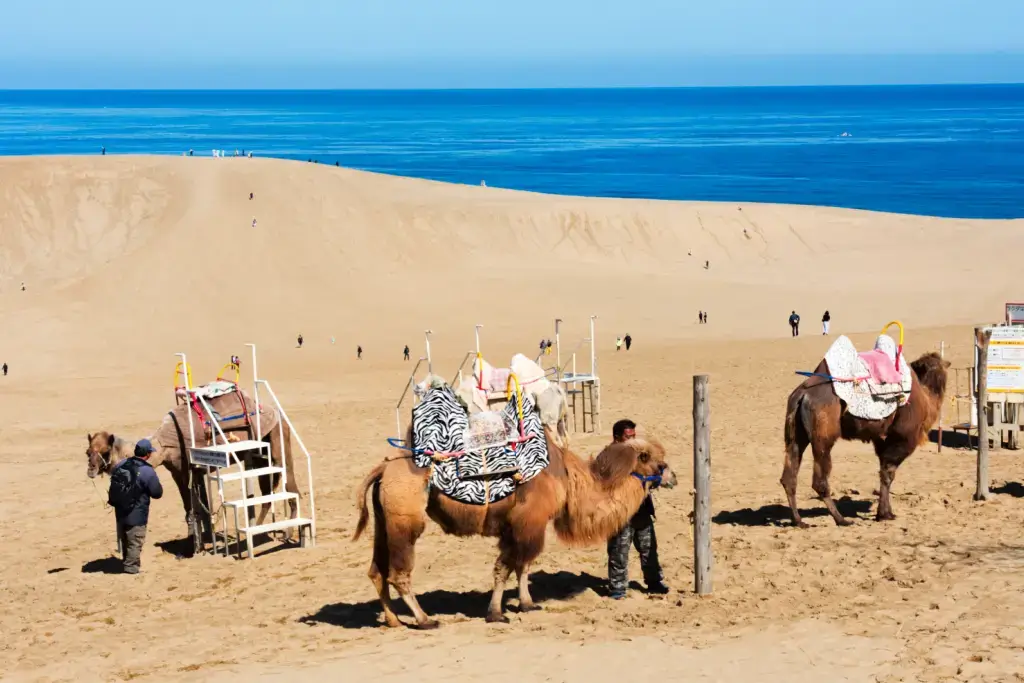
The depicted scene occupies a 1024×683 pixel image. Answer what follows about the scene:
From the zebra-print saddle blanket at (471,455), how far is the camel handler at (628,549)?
85cm

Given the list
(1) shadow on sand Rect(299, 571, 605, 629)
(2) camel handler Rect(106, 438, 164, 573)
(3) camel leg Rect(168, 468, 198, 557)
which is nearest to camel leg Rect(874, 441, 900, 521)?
(1) shadow on sand Rect(299, 571, 605, 629)

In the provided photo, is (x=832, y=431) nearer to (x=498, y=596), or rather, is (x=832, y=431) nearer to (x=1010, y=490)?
(x=1010, y=490)

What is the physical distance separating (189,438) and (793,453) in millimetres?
6453

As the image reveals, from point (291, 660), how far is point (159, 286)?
1466 inches

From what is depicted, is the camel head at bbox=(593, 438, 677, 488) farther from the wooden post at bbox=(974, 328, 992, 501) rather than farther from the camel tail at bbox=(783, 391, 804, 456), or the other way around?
the wooden post at bbox=(974, 328, 992, 501)

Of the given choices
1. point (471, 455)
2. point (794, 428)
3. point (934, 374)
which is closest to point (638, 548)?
point (471, 455)

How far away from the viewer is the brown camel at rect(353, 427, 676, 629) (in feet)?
33.9

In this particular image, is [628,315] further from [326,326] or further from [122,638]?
[122,638]

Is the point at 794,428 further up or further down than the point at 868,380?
further down

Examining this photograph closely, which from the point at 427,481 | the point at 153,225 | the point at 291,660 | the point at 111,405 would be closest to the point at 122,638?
the point at 291,660

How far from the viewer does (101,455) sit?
43.4 ft

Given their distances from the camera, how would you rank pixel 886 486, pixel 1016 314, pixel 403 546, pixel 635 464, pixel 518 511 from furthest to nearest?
pixel 1016 314 < pixel 886 486 < pixel 635 464 < pixel 518 511 < pixel 403 546

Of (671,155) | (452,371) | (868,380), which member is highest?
(671,155)

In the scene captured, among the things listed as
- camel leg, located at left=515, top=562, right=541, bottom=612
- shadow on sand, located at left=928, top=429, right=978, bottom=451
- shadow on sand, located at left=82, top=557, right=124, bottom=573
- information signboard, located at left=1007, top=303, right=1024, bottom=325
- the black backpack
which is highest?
information signboard, located at left=1007, top=303, right=1024, bottom=325
